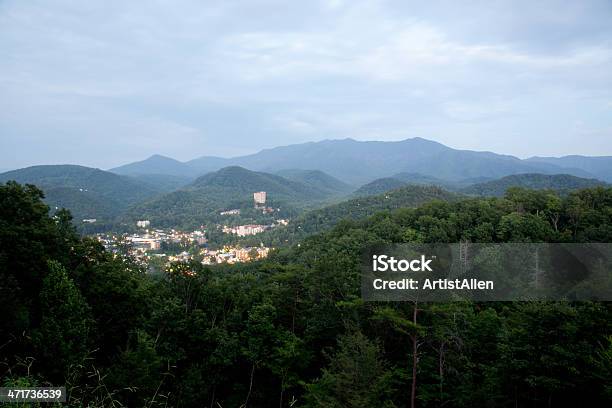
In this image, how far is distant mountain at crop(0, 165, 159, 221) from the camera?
4417 inches

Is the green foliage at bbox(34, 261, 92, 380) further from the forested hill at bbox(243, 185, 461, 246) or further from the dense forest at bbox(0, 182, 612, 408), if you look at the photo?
the forested hill at bbox(243, 185, 461, 246)

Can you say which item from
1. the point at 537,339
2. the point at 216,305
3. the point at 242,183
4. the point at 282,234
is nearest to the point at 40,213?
the point at 216,305

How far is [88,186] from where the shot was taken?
15525 centimetres

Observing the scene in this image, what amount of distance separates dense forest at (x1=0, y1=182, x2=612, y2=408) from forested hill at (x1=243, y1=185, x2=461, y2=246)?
163 feet

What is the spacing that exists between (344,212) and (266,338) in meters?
59.6

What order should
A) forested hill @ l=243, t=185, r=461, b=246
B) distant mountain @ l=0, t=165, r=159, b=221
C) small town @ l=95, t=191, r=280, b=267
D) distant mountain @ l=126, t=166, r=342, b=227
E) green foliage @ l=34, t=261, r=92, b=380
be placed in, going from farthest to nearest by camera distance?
distant mountain @ l=0, t=165, r=159, b=221 → distant mountain @ l=126, t=166, r=342, b=227 → forested hill @ l=243, t=185, r=461, b=246 → small town @ l=95, t=191, r=280, b=267 → green foliage @ l=34, t=261, r=92, b=380

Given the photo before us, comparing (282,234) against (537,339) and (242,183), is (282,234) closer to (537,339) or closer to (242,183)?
(537,339)

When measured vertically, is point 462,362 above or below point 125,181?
below

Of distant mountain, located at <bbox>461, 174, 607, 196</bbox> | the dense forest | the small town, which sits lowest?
the small town

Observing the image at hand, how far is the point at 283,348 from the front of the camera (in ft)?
35.3

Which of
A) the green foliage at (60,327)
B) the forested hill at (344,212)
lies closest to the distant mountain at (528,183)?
the forested hill at (344,212)

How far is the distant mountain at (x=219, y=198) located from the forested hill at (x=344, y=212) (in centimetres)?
3706

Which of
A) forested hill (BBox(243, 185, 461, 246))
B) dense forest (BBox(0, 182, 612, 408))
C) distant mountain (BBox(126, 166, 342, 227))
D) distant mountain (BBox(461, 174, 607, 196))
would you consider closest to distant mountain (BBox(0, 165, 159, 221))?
distant mountain (BBox(126, 166, 342, 227))

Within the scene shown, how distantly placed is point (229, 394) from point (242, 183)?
510 feet
